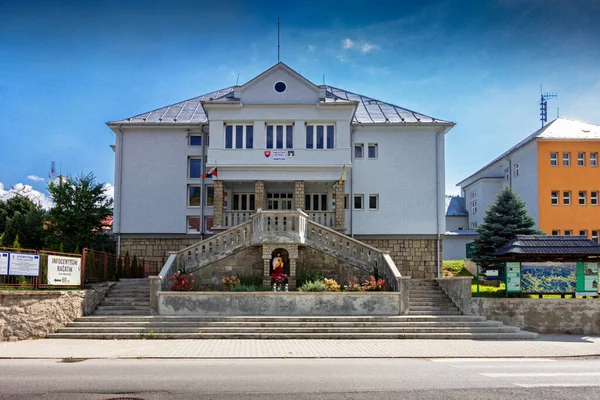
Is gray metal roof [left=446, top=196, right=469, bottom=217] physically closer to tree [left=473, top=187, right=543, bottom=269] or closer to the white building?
the white building

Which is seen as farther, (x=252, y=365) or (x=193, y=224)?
(x=193, y=224)

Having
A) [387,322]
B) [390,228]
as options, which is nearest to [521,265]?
[387,322]

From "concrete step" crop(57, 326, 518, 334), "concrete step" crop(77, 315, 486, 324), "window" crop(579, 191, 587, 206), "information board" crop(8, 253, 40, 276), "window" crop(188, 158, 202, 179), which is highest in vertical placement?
"window" crop(188, 158, 202, 179)

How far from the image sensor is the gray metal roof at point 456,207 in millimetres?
53812

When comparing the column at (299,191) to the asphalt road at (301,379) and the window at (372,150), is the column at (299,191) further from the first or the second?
the asphalt road at (301,379)

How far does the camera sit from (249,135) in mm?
28906

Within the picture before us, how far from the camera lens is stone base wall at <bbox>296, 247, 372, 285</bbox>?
2308 cm

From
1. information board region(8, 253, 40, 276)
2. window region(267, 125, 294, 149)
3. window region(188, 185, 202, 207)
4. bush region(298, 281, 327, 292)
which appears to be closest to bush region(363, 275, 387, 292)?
bush region(298, 281, 327, 292)

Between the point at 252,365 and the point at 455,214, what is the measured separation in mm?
44576

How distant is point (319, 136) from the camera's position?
2897cm

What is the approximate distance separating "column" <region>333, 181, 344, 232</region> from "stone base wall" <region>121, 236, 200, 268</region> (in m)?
8.38

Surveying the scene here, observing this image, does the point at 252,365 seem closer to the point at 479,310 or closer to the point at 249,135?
the point at 479,310

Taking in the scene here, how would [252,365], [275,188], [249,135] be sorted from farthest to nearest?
1. [275,188]
2. [249,135]
3. [252,365]

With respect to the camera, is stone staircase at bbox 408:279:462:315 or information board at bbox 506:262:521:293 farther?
information board at bbox 506:262:521:293
